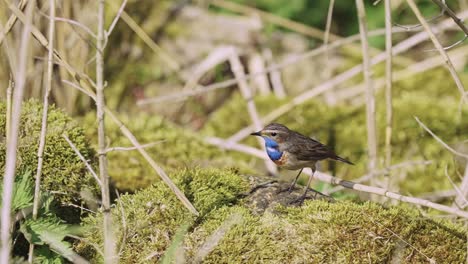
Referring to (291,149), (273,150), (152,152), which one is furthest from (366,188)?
(152,152)

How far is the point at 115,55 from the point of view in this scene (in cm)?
906

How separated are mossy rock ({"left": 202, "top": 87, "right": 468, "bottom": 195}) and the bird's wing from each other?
2006mm

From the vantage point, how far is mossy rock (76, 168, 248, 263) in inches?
162

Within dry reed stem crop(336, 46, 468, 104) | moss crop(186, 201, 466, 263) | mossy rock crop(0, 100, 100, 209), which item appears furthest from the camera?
dry reed stem crop(336, 46, 468, 104)

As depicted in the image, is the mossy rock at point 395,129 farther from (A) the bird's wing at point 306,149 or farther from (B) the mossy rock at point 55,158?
(B) the mossy rock at point 55,158

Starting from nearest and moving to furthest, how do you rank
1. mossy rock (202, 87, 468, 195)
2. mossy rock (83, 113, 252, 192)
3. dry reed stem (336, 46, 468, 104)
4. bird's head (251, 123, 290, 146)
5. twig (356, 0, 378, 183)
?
bird's head (251, 123, 290, 146)
twig (356, 0, 378, 183)
mossy rock (83, 113, 252, 192)
mossy rock (202, 87, 468, 195)
dry reed stem (336, 46, 468, 104)

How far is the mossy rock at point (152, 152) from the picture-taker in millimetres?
6012

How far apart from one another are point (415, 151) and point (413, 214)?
10.0 ft

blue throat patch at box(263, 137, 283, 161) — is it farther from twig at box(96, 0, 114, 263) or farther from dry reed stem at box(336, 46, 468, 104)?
dry reed stem at box(336, 46, 468, 104)

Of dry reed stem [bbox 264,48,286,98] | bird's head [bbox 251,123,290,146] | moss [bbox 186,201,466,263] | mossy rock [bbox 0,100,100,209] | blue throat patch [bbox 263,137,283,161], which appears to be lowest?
dry reed stem [bbox 264,48,286,98]

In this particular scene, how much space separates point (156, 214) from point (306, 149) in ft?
4.53

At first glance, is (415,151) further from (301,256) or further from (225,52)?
(301,256)

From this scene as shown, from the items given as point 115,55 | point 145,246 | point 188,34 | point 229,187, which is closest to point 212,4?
point 188,34

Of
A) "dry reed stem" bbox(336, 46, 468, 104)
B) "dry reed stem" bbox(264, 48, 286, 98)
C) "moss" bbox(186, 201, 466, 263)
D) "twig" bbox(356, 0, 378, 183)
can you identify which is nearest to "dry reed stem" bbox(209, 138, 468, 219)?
"moss" bbox(186, 201, 466, 263)
